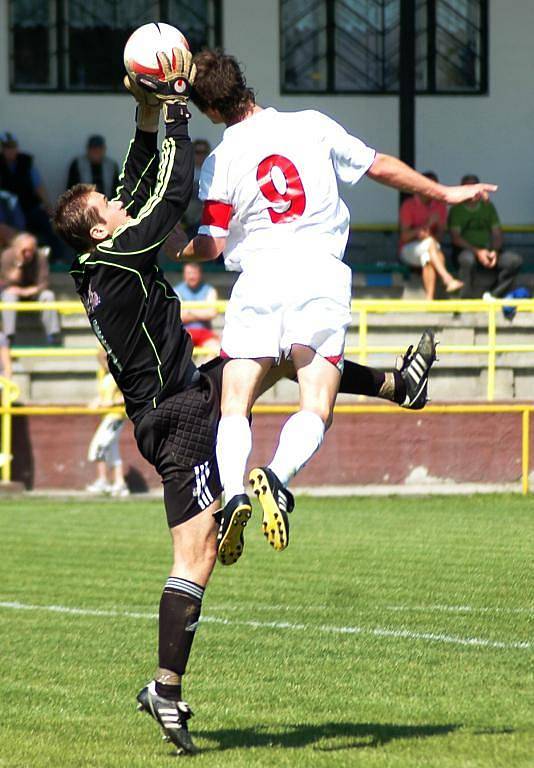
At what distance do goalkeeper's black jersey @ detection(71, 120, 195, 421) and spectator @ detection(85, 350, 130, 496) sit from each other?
30.0ft

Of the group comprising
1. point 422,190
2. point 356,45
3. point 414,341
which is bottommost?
point 414,341

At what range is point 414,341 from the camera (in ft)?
56.6

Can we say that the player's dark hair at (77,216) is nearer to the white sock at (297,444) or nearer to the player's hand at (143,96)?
the player's hand at (143,96)

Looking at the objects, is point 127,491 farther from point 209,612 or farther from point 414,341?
point 209,612

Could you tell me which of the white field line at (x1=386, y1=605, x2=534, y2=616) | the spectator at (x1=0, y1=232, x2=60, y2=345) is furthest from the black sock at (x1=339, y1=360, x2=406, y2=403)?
the spectator at (x1=0, y1=232, x2=60, y2=345)

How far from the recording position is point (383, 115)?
21484mm

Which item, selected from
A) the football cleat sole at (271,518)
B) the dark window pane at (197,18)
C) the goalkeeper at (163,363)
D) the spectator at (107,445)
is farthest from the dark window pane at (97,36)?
the football cleat sole at (271,518)

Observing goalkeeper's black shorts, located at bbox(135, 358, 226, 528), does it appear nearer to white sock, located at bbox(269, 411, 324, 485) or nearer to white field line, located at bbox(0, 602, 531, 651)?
white sock, located at bbox(269, 411, 324, 485)

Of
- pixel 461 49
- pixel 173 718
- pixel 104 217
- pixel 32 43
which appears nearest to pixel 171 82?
pixel 104 217

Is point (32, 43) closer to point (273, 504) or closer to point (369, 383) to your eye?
point (369, 383)

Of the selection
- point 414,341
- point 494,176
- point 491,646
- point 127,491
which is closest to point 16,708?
point 491,646

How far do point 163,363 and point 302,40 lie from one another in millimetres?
16189

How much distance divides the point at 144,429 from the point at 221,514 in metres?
0.46

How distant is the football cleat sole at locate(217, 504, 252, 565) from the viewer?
5.56 m
